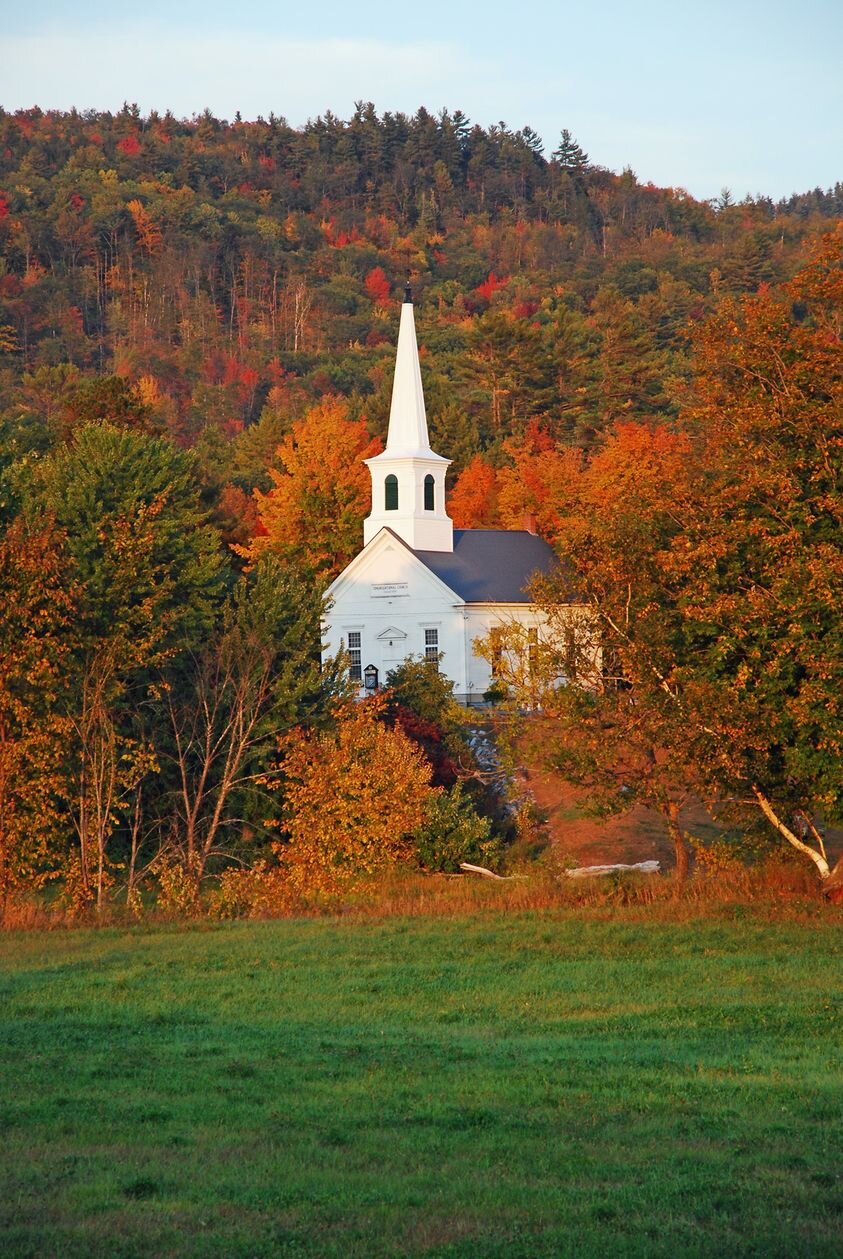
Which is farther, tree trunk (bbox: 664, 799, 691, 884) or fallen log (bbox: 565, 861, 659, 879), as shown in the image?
fallen log (bbox: 565, 861, 659, 879)

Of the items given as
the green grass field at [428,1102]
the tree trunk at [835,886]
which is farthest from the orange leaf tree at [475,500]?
the green grass field at [428,1102]

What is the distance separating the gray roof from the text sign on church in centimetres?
125

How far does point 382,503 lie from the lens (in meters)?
59.8

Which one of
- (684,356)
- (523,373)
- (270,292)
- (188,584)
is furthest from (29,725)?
(270,292)

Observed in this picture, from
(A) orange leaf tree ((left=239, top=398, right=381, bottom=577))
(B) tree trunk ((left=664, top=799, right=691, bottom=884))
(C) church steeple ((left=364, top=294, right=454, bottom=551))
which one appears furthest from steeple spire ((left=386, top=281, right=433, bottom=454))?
(B) tree trunk ((left=664, top=799, right=691, bottom=884))

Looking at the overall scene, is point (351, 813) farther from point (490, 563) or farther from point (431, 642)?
point (490, 563)

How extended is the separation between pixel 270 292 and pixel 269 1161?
154m

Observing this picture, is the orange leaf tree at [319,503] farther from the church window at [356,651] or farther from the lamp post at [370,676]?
the lamp post at [370,676]

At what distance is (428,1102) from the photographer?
10.5 meters

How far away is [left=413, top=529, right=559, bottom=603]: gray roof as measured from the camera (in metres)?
56.7

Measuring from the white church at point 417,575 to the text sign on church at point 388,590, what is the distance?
4 cm

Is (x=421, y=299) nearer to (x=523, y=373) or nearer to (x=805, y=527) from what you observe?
(x=523, y=373)

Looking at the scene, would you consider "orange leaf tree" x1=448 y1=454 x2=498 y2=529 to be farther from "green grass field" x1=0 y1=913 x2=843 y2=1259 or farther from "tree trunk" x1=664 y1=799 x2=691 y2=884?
"green grass field" x1=0 y1=913 x2=843 y2=1259

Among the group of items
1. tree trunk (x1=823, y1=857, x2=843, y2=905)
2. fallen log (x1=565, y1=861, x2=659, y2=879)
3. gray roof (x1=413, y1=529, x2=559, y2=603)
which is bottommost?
fallen log (x1=565, y1=861, x2=659, y2=879)
